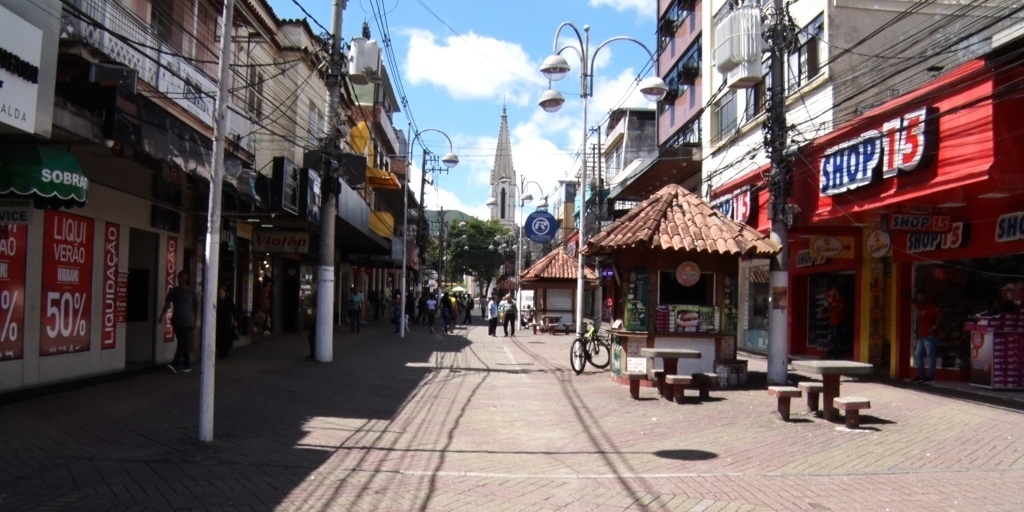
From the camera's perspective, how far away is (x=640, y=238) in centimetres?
1332

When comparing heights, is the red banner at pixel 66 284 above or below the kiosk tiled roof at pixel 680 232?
below

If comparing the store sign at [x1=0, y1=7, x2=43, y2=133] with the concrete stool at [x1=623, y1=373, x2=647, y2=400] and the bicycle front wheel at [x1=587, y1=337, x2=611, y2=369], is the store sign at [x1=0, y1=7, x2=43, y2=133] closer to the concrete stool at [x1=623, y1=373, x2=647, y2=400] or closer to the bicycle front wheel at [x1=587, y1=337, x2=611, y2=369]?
the concrete stool at [x1=623, y1=373, x2=647, y2=400]

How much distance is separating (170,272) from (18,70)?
780 centimetres

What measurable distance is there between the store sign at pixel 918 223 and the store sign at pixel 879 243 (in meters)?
0.79

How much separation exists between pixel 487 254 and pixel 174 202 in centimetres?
6683

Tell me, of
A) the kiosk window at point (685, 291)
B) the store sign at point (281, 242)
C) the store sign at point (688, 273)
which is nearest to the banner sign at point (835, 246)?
the kiosk window at point (685, 291)

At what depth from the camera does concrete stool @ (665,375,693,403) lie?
1176 cm

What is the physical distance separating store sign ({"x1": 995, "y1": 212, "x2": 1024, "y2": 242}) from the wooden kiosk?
10.7 feet

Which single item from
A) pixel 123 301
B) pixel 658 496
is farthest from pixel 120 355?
pixel 658 496

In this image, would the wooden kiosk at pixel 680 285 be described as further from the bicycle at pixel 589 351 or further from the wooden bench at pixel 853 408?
the wooden bench at pixel 853 408

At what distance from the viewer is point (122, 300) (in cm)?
1331

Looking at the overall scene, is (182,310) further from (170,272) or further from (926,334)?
(926,334)

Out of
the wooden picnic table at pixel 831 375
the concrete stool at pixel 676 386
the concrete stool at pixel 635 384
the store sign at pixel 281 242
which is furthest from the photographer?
the store sign at pixel 281 242

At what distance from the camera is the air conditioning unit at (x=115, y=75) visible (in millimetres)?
9461
